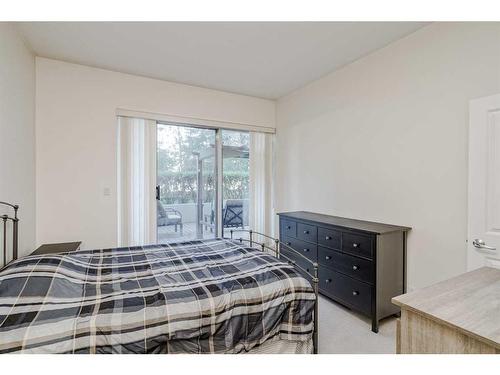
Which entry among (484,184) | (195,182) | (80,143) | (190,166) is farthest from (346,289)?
(80,143)

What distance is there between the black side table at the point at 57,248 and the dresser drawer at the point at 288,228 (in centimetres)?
242

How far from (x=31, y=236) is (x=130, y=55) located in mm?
2248

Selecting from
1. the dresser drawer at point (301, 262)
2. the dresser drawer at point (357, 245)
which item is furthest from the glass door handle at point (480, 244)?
the dresser drawer at point (301, 262)

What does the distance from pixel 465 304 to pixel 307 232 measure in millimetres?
1871

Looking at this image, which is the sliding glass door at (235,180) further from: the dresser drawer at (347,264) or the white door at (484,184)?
the white door at (484,184)

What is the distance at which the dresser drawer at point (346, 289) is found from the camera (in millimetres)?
2271

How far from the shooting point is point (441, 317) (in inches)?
38.7

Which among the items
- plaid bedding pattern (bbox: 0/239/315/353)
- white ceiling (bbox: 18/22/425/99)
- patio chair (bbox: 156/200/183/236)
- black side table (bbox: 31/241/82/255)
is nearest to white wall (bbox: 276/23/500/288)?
white ceiling (bbox: 18/22/425/99)

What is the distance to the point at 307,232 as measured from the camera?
9.64 feet

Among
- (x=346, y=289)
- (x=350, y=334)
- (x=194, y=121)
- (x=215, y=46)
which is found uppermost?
(x=215, y=46)

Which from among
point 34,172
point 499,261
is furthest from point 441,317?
point 34,172

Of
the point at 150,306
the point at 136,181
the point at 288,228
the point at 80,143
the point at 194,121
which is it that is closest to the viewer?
the point at 150,306

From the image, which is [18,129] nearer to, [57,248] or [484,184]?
[57,248]
